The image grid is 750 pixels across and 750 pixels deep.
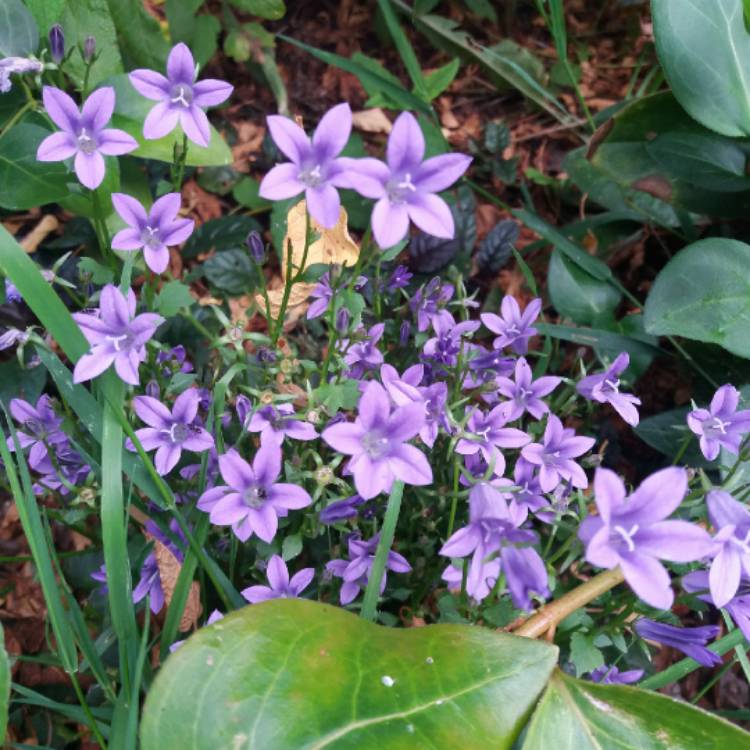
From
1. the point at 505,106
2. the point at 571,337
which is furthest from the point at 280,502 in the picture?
the point at 505,106

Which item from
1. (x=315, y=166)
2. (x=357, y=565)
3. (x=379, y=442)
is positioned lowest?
(x=357, y=565)

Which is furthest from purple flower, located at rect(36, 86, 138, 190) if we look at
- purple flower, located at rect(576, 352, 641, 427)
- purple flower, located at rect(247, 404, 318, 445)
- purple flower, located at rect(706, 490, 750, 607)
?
purple flower, located at rect(706, 490, 750, 607)

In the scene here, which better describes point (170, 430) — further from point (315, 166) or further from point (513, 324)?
point (513, 324)

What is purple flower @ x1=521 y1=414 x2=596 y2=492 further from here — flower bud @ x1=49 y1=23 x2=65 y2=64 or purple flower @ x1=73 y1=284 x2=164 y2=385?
flower bud @ x1=49 y1=23 x2=65 y2=64

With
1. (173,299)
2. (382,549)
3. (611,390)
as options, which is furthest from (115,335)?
(611,390)

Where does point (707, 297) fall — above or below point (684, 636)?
above
